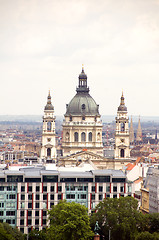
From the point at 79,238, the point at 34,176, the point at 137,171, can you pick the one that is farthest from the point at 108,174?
the point at 137,171

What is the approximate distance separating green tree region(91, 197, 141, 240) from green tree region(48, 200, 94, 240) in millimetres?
3733

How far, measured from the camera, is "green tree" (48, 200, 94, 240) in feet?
378

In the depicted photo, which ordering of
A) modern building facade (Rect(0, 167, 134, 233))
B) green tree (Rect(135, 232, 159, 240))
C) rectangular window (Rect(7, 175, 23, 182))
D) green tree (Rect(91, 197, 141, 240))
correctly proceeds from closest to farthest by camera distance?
green tree (Rect(135, 232, 159, 240))
green tree (Rect(91, 197, 141, 240))
modern building facade (Rect(0, 167, 134, 233))
rectangular window (Rect(7, 175, 23, 182))

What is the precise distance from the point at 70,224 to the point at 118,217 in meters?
8.94

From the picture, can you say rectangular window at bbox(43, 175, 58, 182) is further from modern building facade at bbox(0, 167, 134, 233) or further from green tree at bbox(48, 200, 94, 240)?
green tree at bbox(48, 200, 94, 240)

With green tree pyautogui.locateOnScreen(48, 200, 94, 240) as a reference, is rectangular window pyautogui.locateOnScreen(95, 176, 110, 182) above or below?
above

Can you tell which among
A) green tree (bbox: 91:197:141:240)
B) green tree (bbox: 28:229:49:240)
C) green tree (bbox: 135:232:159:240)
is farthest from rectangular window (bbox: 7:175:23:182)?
green tree (bbox: 135:232:159:240)

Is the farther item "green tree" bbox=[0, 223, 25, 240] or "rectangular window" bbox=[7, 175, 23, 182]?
"rectangular window" bbox=[7, 175, 23, 182]

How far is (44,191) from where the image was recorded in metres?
134

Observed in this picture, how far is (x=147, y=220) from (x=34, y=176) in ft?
68.8

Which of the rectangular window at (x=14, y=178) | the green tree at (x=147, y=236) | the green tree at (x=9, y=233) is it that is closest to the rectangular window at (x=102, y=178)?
the rectangular window at (x=14, y=178)

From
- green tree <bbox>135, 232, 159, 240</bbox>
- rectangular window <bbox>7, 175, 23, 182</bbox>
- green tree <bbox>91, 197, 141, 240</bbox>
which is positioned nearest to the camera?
green tree <bbox>135, 232, 159, 240</bbox>

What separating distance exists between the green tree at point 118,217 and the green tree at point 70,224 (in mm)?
3733

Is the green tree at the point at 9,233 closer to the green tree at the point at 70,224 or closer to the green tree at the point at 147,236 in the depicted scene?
the green tree at the point at 70,224
